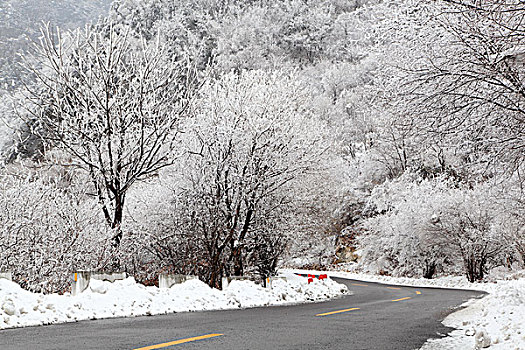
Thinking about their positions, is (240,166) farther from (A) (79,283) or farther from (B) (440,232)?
(B) (440,232)

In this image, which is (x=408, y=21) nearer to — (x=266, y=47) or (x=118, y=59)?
(x=118, y=59)

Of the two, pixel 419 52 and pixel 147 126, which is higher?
pixel 147 126

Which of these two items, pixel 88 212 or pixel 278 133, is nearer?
pixel 88 212

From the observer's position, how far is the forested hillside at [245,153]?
8.97 metres

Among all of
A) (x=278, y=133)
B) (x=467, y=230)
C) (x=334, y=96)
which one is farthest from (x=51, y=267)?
(x=334, y=96)

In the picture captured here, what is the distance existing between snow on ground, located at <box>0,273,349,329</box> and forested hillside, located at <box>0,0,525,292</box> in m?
2.69

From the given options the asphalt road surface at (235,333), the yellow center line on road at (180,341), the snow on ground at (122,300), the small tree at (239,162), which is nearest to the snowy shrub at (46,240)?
the small tree at (239,162)

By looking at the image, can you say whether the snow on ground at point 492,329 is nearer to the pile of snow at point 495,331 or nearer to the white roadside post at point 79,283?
the pile of snow at point 495,331

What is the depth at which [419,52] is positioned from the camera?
9086 mm

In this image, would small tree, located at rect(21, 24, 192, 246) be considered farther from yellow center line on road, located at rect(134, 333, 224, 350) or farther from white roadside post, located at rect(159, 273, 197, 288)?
yellow center line on road, located at rect(134, 333, 224, 350)

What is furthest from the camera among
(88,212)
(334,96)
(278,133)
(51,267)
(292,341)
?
(334,96)

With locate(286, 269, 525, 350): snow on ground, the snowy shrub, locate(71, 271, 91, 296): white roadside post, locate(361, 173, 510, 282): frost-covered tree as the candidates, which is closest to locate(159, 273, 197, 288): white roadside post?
locate(71, 271, 91, 296): white roadside post

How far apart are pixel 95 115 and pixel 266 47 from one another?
7965 centimetres

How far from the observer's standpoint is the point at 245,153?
19797mm
